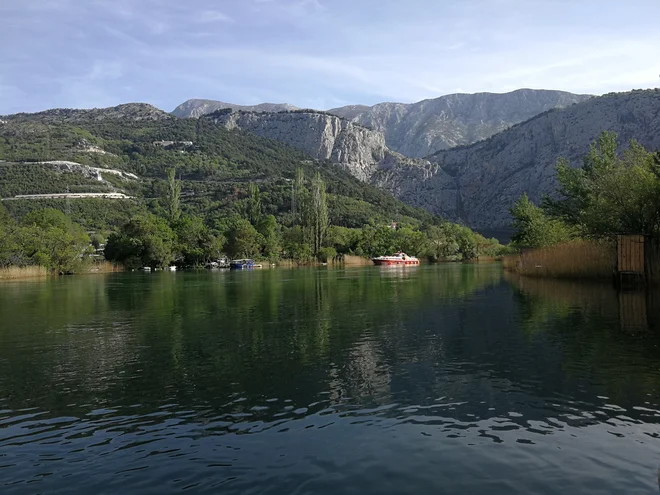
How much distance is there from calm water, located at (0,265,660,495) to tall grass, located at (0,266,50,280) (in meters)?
47.1

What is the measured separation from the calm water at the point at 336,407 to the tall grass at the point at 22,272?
47147 millimetres

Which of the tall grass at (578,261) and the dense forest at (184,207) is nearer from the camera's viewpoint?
the tall grass at (578,261)

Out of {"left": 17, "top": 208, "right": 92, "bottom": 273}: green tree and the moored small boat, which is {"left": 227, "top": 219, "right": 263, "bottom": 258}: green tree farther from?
{"left": 17, "top": 208, "right": 92, "bottom": 273}: green tree

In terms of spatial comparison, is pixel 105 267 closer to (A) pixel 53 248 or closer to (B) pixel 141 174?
(A) pixel 53 248

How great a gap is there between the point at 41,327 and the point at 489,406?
18070 millimetres

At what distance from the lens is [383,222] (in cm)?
15200

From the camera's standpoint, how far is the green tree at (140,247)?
94.7m

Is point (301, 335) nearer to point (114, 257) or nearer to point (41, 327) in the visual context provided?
point (41, 327)

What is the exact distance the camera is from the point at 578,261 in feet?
129

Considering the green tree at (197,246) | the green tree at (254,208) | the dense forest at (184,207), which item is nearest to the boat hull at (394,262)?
the dense forest at (184,207)

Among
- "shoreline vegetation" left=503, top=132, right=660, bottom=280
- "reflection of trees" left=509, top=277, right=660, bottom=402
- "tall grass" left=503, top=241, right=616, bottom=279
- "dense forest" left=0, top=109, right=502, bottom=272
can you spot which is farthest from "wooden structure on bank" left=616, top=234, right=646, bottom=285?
"dense forest" left=0, top=109, right=502, bottom=272

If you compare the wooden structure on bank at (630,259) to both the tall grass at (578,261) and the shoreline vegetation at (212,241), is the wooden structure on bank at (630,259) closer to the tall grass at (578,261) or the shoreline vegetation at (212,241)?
the tall grass at (578,261)

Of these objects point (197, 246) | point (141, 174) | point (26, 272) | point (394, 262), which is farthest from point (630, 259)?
point (141, 174)

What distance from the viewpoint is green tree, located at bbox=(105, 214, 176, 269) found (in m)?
94.7
